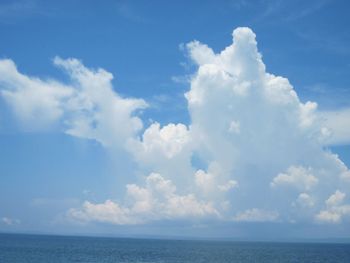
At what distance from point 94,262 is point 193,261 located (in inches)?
1082

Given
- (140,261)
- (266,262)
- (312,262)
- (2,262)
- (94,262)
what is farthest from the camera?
(312,262)

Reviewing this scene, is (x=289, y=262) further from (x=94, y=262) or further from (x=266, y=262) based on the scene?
(x=94, y=262)

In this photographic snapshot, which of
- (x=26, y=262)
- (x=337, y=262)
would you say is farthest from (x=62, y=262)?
(x=337, y=262)

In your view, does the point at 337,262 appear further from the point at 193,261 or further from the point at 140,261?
the point at 140,261

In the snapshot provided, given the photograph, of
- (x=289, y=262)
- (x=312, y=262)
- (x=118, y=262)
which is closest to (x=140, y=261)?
(x=118, y=262)

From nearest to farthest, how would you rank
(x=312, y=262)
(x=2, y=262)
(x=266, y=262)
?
1. (x=2, y=262)
2. (x=266, y=262)
3. (x=312, y=262)

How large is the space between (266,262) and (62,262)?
5630cm

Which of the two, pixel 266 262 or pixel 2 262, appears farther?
pixel 266 262

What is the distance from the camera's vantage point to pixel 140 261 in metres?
110

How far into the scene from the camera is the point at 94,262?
103312 mm

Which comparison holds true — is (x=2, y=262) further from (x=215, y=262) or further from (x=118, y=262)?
(x=215, y=262)

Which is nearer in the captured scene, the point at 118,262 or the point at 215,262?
the point at 118,262

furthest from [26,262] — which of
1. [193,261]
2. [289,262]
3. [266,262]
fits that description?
[289,262]

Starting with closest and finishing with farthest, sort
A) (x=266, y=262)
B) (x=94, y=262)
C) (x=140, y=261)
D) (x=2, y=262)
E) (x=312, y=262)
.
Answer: (x=2, y=262) → (x=94, y=262) → (x=140, y=261) → (x=266, y=262) → (x=312, y=262)
